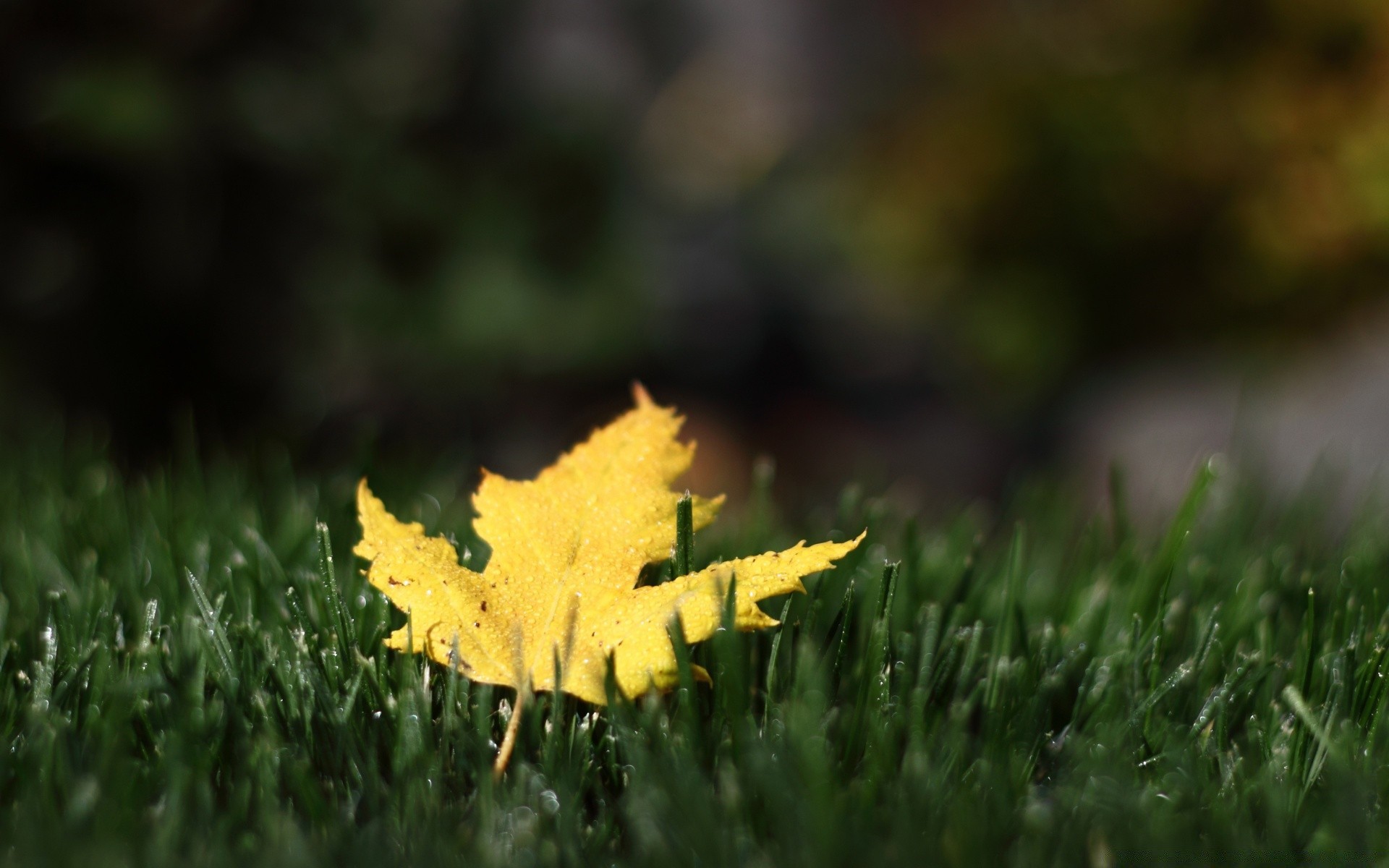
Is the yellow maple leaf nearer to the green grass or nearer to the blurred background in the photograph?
the green grass

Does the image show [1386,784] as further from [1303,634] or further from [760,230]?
[760,230]

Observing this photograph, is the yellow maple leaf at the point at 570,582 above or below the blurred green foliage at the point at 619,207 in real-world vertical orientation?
below

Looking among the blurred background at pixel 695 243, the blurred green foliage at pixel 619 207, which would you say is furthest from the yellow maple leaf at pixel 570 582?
the blurred green foliage at pixel 619 207

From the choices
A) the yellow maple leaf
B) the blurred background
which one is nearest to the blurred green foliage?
the blurred background

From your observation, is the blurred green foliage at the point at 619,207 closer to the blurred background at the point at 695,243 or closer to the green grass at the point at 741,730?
the blurred background at the point at 695,243

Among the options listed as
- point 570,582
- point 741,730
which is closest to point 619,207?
point 570,582

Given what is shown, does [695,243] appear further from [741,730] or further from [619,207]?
[741,730]
